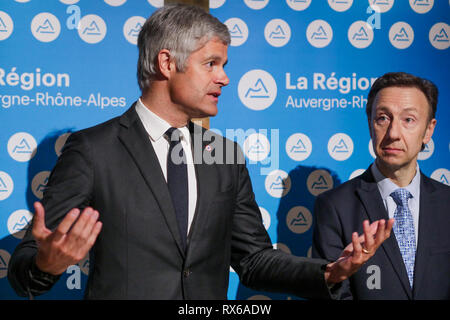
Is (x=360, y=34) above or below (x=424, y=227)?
above

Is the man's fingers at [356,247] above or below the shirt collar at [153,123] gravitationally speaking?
below

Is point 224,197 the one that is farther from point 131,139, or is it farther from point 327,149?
point 327,149

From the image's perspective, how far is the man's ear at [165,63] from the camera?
1774 mm

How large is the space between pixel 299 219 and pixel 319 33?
1.07 m

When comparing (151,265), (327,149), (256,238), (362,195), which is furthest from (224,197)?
(327,149)

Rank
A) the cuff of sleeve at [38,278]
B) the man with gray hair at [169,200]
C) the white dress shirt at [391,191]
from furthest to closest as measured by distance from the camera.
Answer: the white dress shirt at [391,191] < the man with gray hair at [169,200] < the cuff of sleeve at [38,278]

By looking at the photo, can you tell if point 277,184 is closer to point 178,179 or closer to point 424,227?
point 424,227

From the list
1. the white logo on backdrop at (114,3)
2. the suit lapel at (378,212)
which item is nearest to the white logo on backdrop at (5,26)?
the white logo on backdrop at (114,3)

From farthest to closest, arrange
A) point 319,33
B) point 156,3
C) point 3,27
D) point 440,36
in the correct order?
1. point 440,36
2. point 319,33
3. point 156,3
4. point 3,27

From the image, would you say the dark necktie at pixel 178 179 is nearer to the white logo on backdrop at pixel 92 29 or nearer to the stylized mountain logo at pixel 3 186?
the white logo on backdrop at pixel 92 29

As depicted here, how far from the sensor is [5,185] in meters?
2.41

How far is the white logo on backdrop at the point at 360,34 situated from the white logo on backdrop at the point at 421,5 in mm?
305

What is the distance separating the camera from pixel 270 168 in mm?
2598

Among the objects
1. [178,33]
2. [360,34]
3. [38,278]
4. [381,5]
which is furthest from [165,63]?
[381,5]
